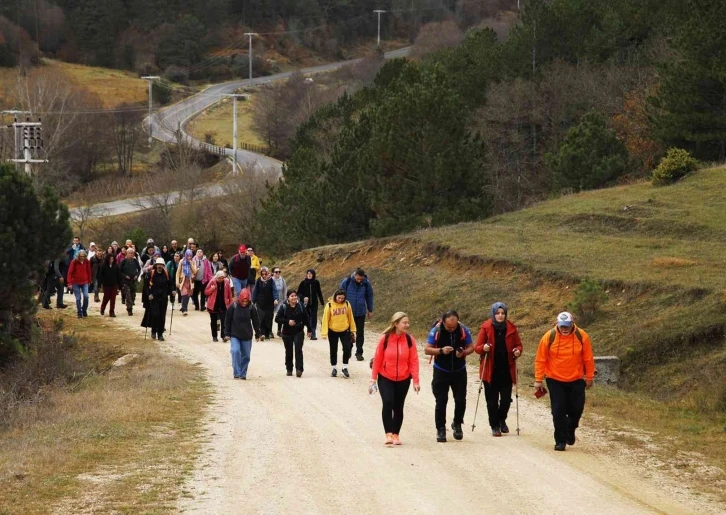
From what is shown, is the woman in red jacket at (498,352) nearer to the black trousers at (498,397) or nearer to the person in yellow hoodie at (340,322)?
the black trousers at (498,397)

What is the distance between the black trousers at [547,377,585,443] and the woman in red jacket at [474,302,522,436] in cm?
71

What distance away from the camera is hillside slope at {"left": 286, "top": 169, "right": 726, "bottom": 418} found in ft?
67.7

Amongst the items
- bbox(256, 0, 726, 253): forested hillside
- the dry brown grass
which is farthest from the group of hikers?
bbox(256, 0, 726, 253): forested hillside

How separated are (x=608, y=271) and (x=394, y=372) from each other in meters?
13.8

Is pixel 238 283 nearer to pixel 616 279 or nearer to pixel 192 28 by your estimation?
pixel 616 279

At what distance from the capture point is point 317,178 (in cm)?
4638

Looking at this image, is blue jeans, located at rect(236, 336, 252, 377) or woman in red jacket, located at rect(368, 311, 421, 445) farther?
blue jeans, located at rect(236, 336, 252, 377)

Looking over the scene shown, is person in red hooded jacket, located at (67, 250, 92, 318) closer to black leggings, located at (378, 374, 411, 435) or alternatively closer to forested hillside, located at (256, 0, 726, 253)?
forested hillside, located at (256, 0, 726, 253)

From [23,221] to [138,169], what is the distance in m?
66.2

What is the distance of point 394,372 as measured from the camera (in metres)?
13.7

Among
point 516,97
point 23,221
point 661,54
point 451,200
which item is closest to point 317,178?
point 451,200

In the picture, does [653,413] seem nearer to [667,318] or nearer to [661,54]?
[667,318]

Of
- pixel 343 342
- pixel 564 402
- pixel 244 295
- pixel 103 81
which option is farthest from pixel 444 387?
pixel 103 81

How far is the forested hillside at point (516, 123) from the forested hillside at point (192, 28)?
62579 mm
